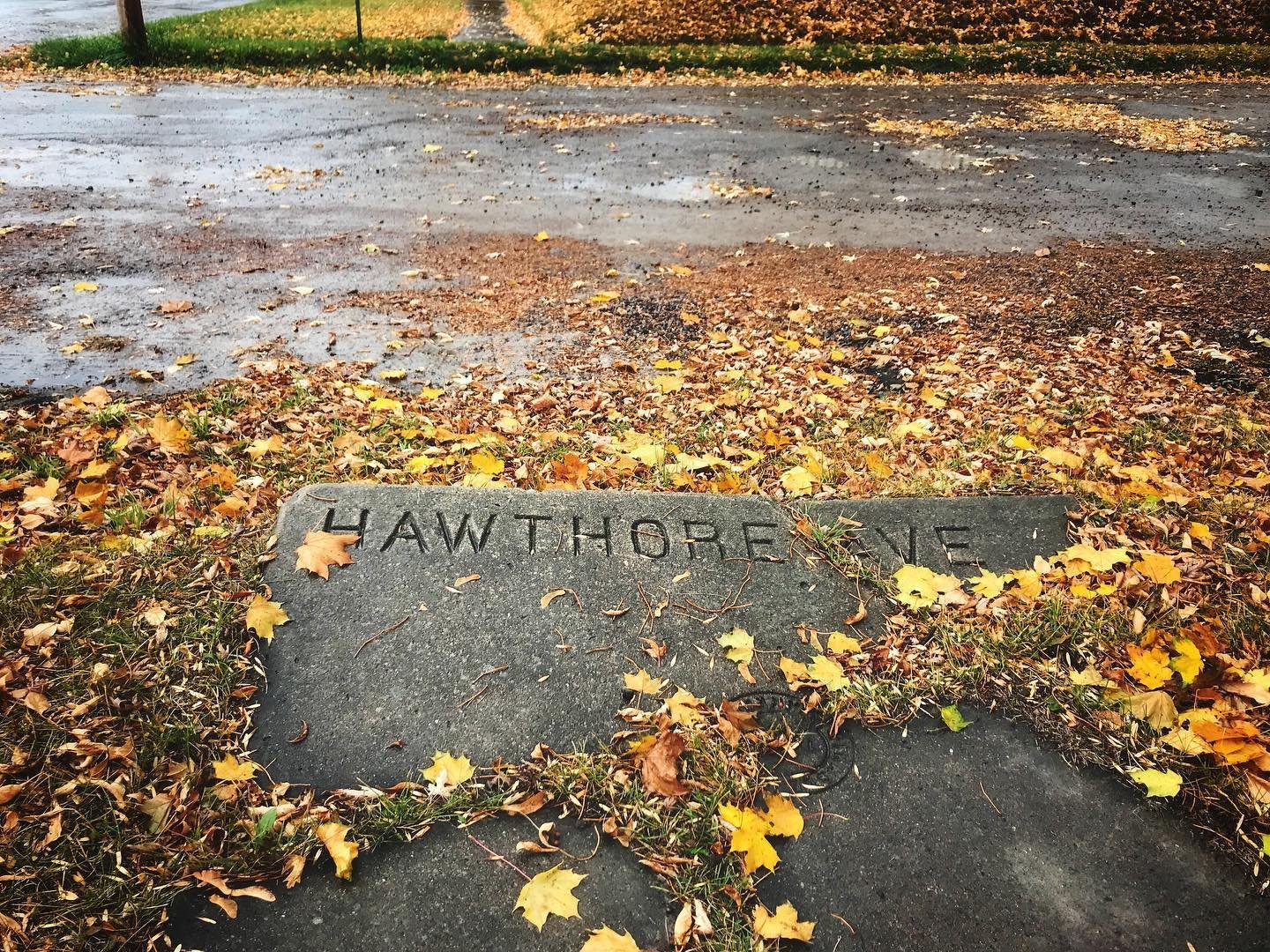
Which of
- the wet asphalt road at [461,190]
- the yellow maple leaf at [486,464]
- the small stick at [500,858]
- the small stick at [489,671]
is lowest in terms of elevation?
the small stick at [500,858]

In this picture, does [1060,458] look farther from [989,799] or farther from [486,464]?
[486,464]

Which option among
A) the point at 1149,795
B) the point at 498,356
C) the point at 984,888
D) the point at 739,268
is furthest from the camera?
the point at 739,268

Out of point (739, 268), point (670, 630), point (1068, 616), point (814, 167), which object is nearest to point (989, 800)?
point (1068, 616)

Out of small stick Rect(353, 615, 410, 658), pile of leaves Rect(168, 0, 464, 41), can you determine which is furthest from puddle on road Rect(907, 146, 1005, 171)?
pile of leaves Rect(168, 0, 464, 41)

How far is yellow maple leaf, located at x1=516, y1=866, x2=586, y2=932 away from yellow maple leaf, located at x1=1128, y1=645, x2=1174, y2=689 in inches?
77.0

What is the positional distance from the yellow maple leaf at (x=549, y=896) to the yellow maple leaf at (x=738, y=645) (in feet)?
3.04

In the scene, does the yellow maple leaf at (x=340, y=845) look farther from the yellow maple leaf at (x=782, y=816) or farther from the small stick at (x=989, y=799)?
the small stick at (x=989, y=799)

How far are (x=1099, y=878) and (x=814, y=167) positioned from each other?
7.51 metres


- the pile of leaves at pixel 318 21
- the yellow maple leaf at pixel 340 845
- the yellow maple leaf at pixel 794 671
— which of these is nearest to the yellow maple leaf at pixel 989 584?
the yellow maple leaf at pixel 794 671

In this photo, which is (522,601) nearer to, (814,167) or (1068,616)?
(1068,616)

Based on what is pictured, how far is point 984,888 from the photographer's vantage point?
2.21m

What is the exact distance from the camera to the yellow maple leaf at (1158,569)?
296cm

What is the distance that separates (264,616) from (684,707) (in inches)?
60.7

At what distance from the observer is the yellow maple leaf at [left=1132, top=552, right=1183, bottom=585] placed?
117 inches
